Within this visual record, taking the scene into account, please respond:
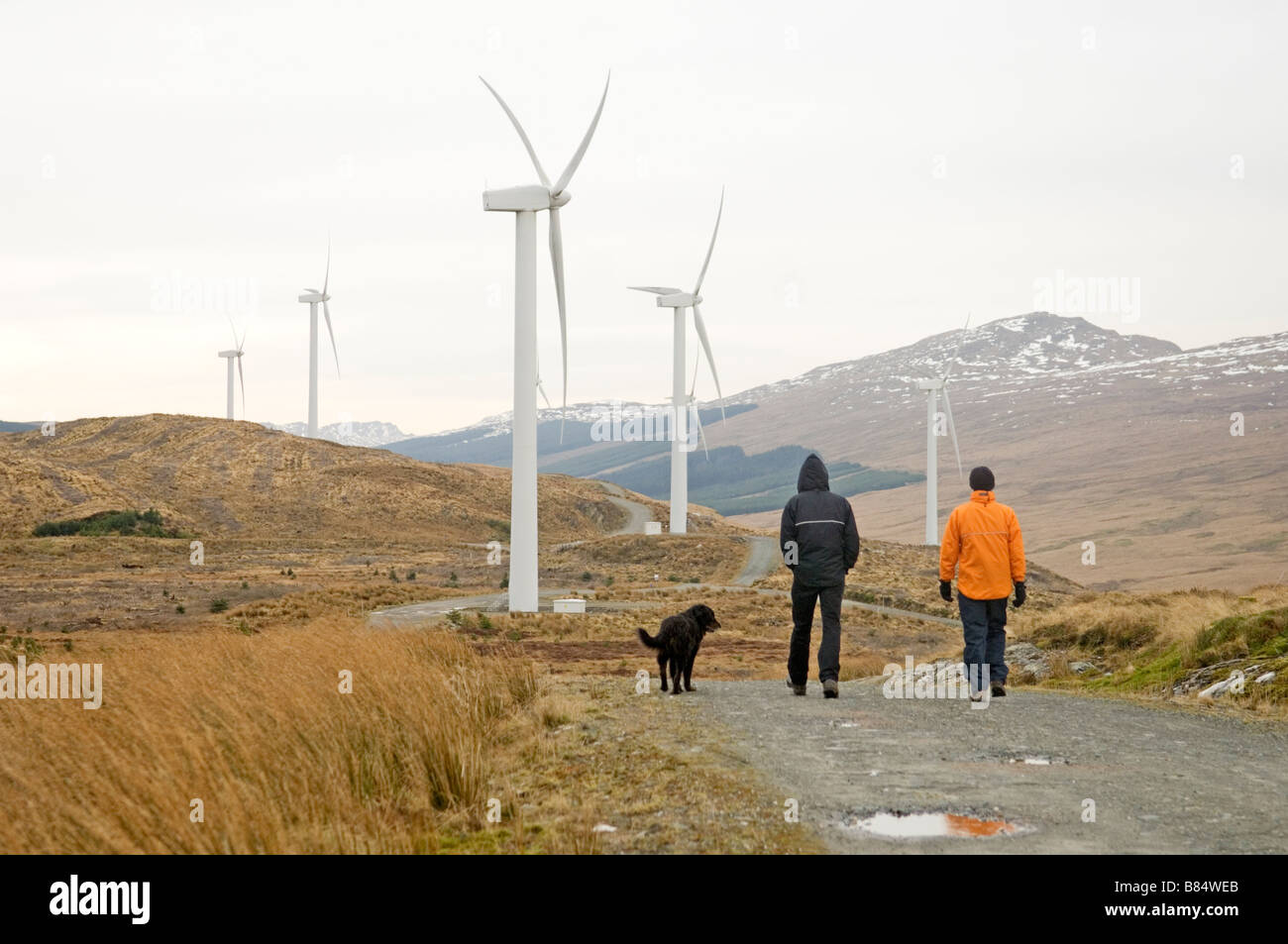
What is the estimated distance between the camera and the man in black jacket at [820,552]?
13664 millimetres

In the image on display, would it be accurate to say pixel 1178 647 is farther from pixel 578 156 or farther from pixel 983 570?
pixel 578 156

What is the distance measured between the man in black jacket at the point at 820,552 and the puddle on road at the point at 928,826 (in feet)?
19.8

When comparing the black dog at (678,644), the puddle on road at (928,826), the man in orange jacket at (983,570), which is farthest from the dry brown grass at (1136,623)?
the puddle on road at (928,826)

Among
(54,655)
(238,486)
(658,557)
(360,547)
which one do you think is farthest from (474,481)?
(54,655)

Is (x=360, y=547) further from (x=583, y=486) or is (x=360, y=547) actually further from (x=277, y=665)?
(x=277, y=665)

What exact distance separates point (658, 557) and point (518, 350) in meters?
36.9

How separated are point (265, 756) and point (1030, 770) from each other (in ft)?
19.2

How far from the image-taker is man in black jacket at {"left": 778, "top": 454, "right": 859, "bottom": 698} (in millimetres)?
13664

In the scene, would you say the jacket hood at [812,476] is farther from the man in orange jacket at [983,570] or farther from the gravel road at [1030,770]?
the gravel road at [1030,770]

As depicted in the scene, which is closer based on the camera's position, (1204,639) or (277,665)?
(277,665)

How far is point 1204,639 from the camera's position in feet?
53.0

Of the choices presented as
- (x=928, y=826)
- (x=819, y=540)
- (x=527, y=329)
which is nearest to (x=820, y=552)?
(x=819, y=540)

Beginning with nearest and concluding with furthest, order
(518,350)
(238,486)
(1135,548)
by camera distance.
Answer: (518,350), (238,486), (1135,548)
